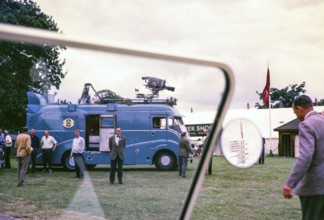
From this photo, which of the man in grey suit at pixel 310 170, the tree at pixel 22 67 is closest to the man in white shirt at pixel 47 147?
the tree at pixel 22 67

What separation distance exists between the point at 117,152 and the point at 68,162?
0.17m

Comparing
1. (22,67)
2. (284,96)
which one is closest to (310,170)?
(22,67)

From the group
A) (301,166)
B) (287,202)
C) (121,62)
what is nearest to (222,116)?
(121,62)

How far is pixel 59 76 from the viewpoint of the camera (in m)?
1.25

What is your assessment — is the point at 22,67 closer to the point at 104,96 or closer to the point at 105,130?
the point at 104,96

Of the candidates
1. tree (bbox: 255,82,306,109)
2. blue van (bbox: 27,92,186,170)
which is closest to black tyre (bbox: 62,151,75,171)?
blue van (bbox: 27,92,186,170)

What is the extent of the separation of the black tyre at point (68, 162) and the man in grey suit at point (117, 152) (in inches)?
5.5

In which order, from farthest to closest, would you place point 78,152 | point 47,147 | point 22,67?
point 47,147, point 78,152, point 22,67

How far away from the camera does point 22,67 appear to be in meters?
1.16

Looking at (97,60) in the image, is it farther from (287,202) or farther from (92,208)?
(287,202)

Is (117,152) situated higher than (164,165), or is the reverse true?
(117,152)

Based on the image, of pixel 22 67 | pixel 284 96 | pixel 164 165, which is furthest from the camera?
pixel 284 96

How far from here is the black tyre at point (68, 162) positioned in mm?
1394

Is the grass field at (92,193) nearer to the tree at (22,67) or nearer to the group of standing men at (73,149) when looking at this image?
the group of standing men at (73,149)
